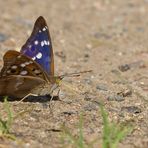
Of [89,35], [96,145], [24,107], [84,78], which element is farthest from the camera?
[89,35]

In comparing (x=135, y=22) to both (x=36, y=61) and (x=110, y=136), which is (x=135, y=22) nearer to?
(x=36, y=61)

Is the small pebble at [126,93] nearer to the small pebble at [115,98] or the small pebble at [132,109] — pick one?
the small pebble at [115,98]

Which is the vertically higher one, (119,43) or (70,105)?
(119,43)

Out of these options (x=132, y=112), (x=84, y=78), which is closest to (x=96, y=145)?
Result: (x=132, y=112)

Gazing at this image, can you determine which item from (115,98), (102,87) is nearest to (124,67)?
(102,87)

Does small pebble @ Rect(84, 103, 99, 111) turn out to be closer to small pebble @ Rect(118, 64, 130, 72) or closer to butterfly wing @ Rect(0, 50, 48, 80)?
butterfly wing @ Rect(0, 50, 48, 80)

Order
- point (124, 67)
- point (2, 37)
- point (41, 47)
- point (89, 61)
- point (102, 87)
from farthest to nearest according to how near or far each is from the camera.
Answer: point (2, 37) < point (89, 61) < point (124, 67) < point (102, 87) < point (41, 47)

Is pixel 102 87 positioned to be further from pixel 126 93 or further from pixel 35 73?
pixel 35 73
